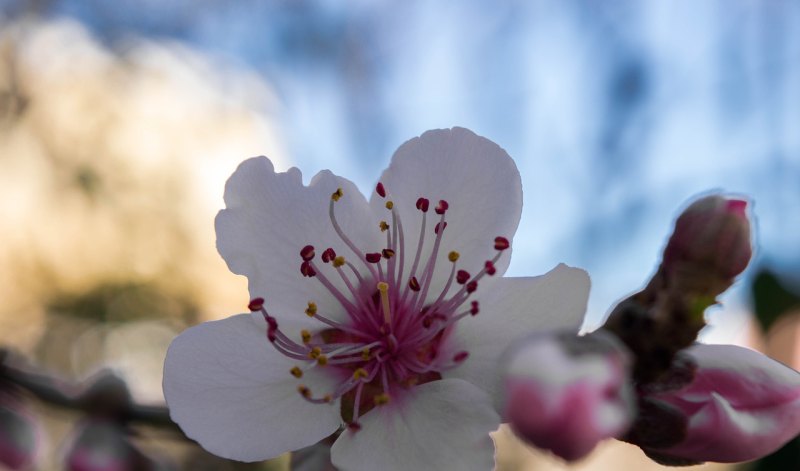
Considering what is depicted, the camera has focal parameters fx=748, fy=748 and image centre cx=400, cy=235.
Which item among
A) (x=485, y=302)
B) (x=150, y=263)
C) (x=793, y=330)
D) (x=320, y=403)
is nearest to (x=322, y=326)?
(x=320, y=403)

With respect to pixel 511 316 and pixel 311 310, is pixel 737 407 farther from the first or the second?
pixel 311 310

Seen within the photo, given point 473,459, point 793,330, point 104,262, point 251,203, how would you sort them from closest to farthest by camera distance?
point 473,459 → point 251,203 → point 793,330 → point 104,262

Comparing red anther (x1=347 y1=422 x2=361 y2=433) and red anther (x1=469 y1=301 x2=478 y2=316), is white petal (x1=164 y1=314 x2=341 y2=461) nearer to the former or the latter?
red anther (x1=347 y1=422 x2=361 y2=433)

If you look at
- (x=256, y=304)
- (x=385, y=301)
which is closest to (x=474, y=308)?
(x=385, y=301)

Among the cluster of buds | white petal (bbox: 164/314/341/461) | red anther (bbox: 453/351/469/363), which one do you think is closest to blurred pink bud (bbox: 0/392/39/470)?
white petal (bbox: 164/314/341/461)

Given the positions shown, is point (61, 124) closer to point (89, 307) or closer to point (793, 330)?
point (89, 307)

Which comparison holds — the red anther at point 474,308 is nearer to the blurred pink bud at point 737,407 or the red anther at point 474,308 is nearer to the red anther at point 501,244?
the red anther at point 501,244
